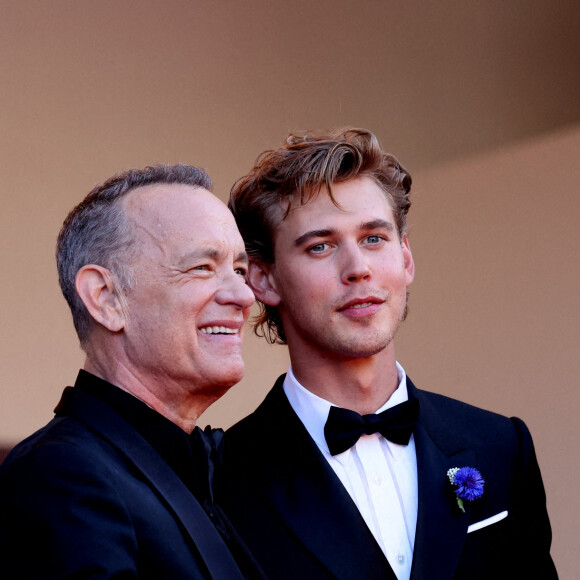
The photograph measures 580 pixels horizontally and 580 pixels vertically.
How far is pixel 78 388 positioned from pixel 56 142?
2247 mm

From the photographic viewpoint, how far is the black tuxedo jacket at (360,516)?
265cm

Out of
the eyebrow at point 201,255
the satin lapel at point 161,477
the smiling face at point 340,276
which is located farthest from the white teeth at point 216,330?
the smiling face at point 340,276

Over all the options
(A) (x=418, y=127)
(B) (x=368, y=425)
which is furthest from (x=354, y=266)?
(A) (x=418, y=127)

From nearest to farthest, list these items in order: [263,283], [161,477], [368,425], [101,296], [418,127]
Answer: [161,477] < [101,296] < [368,425] < [263,283] < [418,127]

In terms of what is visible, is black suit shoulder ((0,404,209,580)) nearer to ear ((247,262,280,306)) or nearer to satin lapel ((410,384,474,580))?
satin lapel ((410,384,474,580))

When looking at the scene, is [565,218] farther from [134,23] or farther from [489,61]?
[134,23]

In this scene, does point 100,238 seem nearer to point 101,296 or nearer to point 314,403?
point 101,296

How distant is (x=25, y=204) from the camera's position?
4172mm

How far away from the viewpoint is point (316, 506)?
2.74 meters

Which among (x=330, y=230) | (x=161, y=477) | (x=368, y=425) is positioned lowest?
(x=161, y=477)

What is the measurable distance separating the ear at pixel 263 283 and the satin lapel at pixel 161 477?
989 mm

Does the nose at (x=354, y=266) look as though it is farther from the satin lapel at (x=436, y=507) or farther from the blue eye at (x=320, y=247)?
the satin lapel at (x=436, y=507)

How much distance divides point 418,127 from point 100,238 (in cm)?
292

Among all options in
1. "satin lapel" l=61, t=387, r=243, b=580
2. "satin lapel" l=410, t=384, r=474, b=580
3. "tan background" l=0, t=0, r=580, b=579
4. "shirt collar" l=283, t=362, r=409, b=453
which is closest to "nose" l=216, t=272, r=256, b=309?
"satin lapel" l=61, t=387, r=243, b=580
